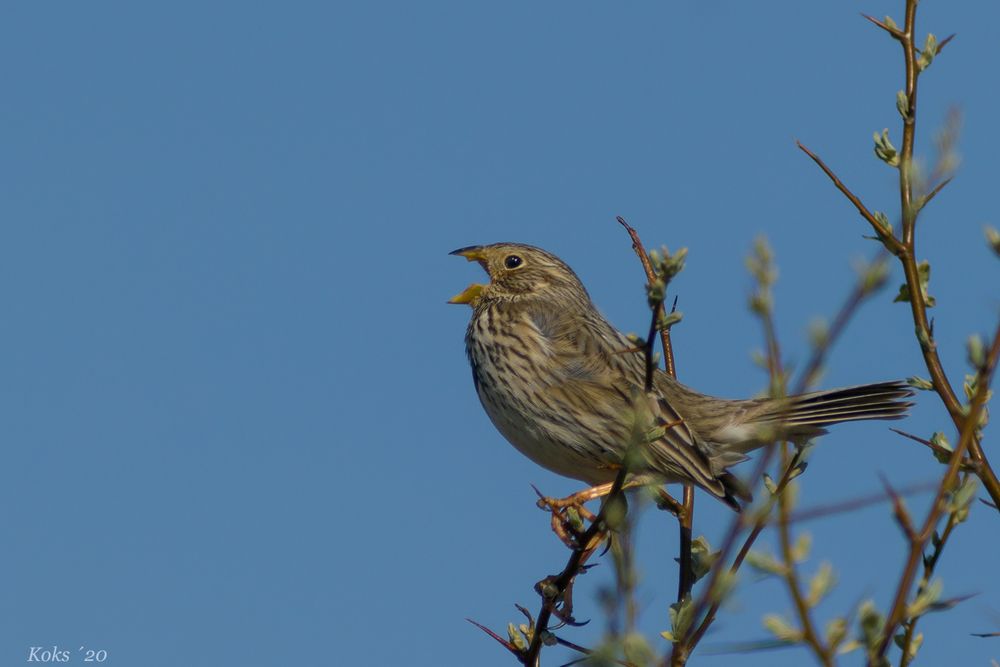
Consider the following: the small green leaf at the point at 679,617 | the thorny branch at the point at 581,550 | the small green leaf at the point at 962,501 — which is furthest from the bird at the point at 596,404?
the small green leaf at the point at 962,501

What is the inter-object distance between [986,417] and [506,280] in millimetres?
5336

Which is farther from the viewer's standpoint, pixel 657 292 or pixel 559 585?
pixel 559 585

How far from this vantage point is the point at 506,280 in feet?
27.3

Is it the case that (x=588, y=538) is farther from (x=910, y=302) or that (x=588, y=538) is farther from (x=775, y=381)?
(x=775, y=381)

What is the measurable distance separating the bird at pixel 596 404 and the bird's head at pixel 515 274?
0.20 meters

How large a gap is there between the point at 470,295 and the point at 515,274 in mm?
355

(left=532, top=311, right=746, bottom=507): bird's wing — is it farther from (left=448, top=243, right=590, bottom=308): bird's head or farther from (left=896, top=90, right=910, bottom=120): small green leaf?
(left=896, top=90, right=910, bottom=120): small green leaf

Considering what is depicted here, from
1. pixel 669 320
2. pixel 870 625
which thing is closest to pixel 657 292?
pixel 669 320

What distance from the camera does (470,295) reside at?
8195 mm

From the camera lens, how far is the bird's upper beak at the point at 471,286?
8.17 metres

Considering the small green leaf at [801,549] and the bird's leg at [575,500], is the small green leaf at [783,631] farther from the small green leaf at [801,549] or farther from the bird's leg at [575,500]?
the bird's leg at [575,500]

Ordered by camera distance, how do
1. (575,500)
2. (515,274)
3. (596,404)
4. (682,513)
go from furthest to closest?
(515,274) < (596,404) < (575,500) < (682,513)

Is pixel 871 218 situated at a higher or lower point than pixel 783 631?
higher

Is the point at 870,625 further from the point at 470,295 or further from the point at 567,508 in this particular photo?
the point at 470,295
